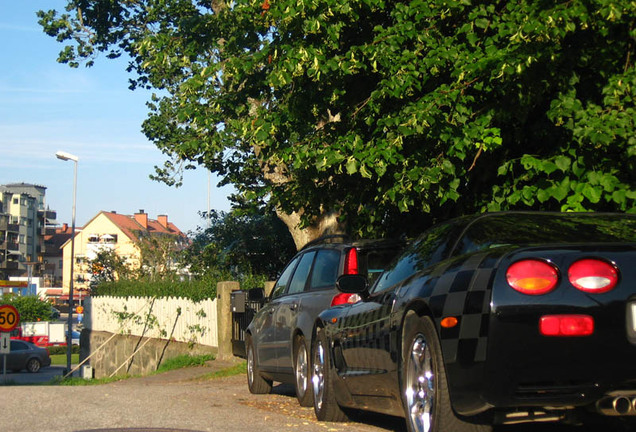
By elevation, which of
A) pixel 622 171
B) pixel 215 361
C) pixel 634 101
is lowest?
pixel 215 361

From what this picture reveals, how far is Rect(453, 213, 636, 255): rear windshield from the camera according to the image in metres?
5.52

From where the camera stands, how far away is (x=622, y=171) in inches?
376

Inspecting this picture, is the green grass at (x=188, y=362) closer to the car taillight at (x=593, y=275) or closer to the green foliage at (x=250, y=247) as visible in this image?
the green foliage at (x=250, y=247)

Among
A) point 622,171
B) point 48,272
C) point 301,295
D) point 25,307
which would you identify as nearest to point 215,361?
point 301,295

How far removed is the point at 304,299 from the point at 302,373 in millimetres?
746

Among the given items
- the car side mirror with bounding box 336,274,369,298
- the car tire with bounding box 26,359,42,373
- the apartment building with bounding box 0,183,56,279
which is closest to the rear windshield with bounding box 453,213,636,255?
the car side mirror with bounding box 336,274,369,298

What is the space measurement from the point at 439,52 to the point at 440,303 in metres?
5.37

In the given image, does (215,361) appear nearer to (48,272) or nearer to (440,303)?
(440,303)

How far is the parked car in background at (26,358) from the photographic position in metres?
47.5

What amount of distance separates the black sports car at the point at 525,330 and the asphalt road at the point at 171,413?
4.50 feet

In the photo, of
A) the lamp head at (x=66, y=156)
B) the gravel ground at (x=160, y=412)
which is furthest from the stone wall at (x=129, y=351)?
the gravel ground at (x=160, y=412)

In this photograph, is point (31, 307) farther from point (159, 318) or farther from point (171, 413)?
point (171, 413)

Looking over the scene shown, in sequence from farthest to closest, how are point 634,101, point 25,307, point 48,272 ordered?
point 48,272
point 25,307
point 634,101

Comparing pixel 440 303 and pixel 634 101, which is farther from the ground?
pixel 634 101
